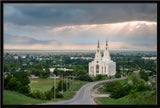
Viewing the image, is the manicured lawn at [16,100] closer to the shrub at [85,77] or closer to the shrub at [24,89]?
the shrub at [24,89]

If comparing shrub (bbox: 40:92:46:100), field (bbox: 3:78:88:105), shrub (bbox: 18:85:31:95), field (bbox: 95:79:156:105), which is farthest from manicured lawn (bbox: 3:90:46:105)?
field (bbox: 95:79:156:105)

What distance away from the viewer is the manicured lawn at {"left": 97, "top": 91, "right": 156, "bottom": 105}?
18.7 ft

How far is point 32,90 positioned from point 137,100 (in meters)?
3.65

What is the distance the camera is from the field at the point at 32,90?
5.78 metres

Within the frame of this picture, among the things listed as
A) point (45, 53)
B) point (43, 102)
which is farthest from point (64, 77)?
point (43, 102)

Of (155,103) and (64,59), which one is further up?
(64,59)

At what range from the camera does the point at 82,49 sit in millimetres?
7301

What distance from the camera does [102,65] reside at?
8062mm

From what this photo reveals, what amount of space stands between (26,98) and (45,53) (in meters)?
1.91

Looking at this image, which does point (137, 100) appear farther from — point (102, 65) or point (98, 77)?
point (102, 65)

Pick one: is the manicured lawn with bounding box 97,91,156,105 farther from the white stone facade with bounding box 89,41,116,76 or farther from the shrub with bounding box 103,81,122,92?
the white stone facade with bounding box 89,41,116,76

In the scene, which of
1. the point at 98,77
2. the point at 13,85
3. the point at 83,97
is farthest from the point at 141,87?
the point at 13,85

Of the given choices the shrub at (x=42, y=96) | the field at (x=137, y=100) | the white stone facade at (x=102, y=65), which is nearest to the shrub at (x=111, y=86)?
the white stone facade at (x=102, y=65)

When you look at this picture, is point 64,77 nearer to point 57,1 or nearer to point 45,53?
point 45,53
